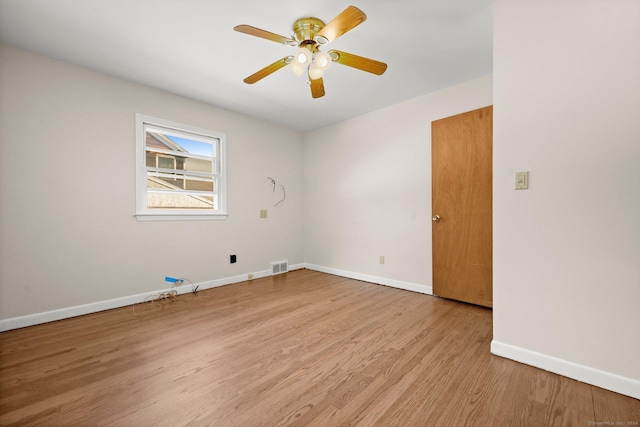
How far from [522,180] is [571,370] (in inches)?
46.2

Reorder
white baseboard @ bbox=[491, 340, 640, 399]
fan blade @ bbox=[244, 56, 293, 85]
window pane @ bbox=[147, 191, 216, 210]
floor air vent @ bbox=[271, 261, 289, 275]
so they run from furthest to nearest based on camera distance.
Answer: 1. floor air vent @ bbox=[271, 261, 289, 275]
2. window pane @ bbox=[147, 191, 216, 210]
3. fan blade @ bbox=[244, 56, 293, 85]
4. white baseboard @ bbox=[491, 340, 640, 399]

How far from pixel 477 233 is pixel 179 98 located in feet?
12.8

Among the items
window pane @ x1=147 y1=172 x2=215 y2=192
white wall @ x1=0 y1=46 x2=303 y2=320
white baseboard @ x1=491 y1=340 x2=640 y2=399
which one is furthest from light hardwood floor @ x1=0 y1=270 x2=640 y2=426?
window pane @ x1=147 y1=172 x2=215 y2=192

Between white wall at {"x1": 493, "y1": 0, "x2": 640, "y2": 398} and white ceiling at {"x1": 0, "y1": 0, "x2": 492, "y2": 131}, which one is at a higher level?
white ceiling at {"x1": 0, "y1": 0, "x2": 492, "y2": 131}

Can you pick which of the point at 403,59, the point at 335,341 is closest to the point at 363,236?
the point at 335,341

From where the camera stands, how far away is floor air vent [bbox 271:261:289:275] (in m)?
4.12

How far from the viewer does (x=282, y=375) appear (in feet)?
5.05

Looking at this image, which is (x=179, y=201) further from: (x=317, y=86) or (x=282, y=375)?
(x=282, y=375)

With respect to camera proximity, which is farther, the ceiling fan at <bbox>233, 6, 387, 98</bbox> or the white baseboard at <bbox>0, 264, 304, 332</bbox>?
the white baseboard at <bbox>0, 264, 304, 332</bbox>

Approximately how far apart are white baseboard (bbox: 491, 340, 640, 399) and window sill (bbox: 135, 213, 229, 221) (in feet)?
10.8

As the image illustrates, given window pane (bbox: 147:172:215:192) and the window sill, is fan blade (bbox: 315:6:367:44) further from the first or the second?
the window sill

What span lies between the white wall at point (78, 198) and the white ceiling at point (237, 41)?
275mm

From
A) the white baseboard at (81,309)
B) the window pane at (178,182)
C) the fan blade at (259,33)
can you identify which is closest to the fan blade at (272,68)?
the fan blade at (259,33)

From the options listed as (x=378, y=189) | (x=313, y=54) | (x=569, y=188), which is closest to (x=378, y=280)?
(x=378, y=189)
